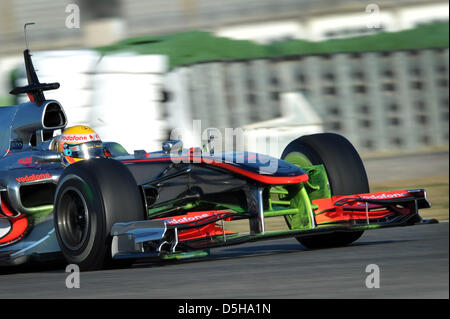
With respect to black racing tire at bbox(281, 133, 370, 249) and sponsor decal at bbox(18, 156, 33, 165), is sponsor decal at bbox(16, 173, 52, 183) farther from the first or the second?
black racing tire at bbox(281, 133, 370, 249)

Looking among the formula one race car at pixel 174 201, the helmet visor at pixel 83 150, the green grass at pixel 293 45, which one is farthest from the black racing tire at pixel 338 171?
the green grass at pixel 293 45

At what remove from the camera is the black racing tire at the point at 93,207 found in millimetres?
6801

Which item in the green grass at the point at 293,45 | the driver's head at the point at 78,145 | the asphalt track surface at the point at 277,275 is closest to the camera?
the asphalt track surface at the point at 277,275

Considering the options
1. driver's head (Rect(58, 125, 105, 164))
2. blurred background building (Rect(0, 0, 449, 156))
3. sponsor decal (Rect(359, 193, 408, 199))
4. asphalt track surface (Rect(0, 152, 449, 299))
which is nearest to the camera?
asphalt track surface (Rect(0, 152, 449, 299))

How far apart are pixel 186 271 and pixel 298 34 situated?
25777 millimetres

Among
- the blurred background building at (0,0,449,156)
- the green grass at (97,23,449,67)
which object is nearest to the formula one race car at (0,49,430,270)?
the blurred background building at (0,0,449,156)

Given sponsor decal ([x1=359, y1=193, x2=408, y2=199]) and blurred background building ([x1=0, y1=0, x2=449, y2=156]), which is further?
blurred background building ([x1=0, y1=0, x2=449, y2=156])

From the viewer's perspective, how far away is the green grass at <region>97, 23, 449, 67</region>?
17469mm

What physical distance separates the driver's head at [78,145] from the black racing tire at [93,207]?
0.95m

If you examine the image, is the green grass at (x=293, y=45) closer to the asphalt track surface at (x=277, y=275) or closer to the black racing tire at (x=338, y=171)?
the black racing tire at (x=338, y=171)

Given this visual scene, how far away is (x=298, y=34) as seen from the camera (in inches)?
1248

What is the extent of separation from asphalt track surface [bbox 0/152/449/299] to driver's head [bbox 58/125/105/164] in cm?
101

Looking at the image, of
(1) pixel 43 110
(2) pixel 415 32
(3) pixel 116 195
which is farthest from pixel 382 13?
(3) pixel 116 195
